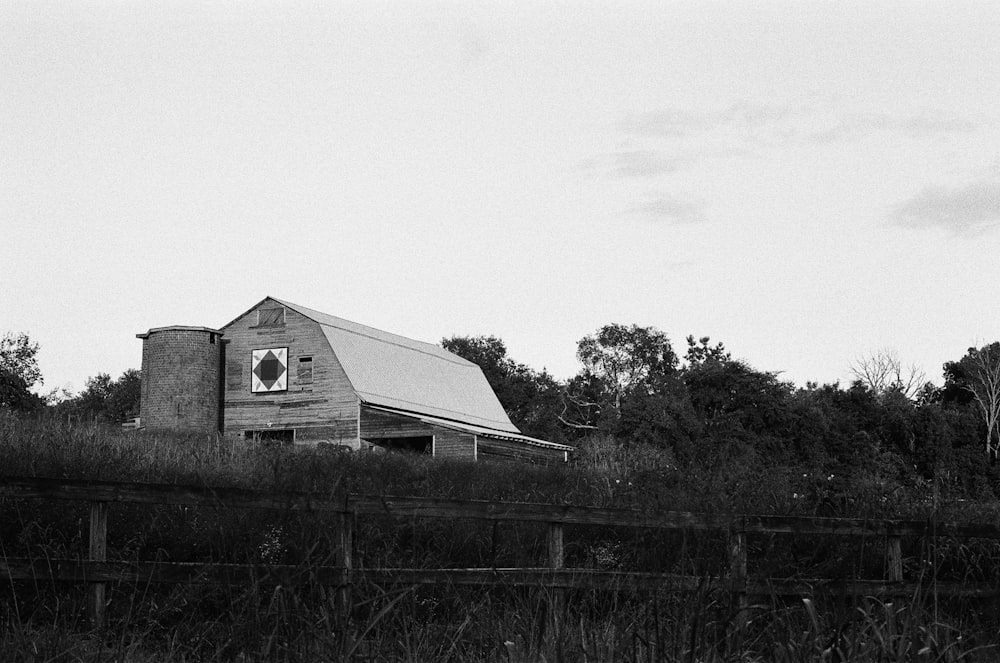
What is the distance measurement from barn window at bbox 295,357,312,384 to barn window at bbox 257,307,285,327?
79.7 inches

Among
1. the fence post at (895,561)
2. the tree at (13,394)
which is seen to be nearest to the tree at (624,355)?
the tree at (13,394)

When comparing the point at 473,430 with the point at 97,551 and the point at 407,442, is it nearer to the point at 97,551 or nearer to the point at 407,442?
the point at 407,442

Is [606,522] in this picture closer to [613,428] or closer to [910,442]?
[613,428]

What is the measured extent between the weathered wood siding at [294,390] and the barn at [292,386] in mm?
37

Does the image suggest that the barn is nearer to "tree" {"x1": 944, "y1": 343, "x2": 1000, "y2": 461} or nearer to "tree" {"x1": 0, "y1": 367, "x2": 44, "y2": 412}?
"tree" {"x1": 0, "y1": 367, "x2": 44, "y2": 412}

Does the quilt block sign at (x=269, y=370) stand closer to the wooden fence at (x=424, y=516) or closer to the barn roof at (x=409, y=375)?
the barn roof at (x=409, y=375)

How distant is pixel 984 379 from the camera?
6581 centimetres

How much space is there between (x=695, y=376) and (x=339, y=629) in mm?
34266

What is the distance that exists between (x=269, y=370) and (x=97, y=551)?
33.6 metres

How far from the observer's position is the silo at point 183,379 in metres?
40.1

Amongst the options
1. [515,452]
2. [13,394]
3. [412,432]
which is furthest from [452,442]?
[13,394]

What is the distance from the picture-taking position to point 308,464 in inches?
650

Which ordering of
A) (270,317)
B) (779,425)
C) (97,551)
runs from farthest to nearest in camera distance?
(270,317)
(779,425)
(97,551)

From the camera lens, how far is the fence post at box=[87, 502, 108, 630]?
22.7 ft
